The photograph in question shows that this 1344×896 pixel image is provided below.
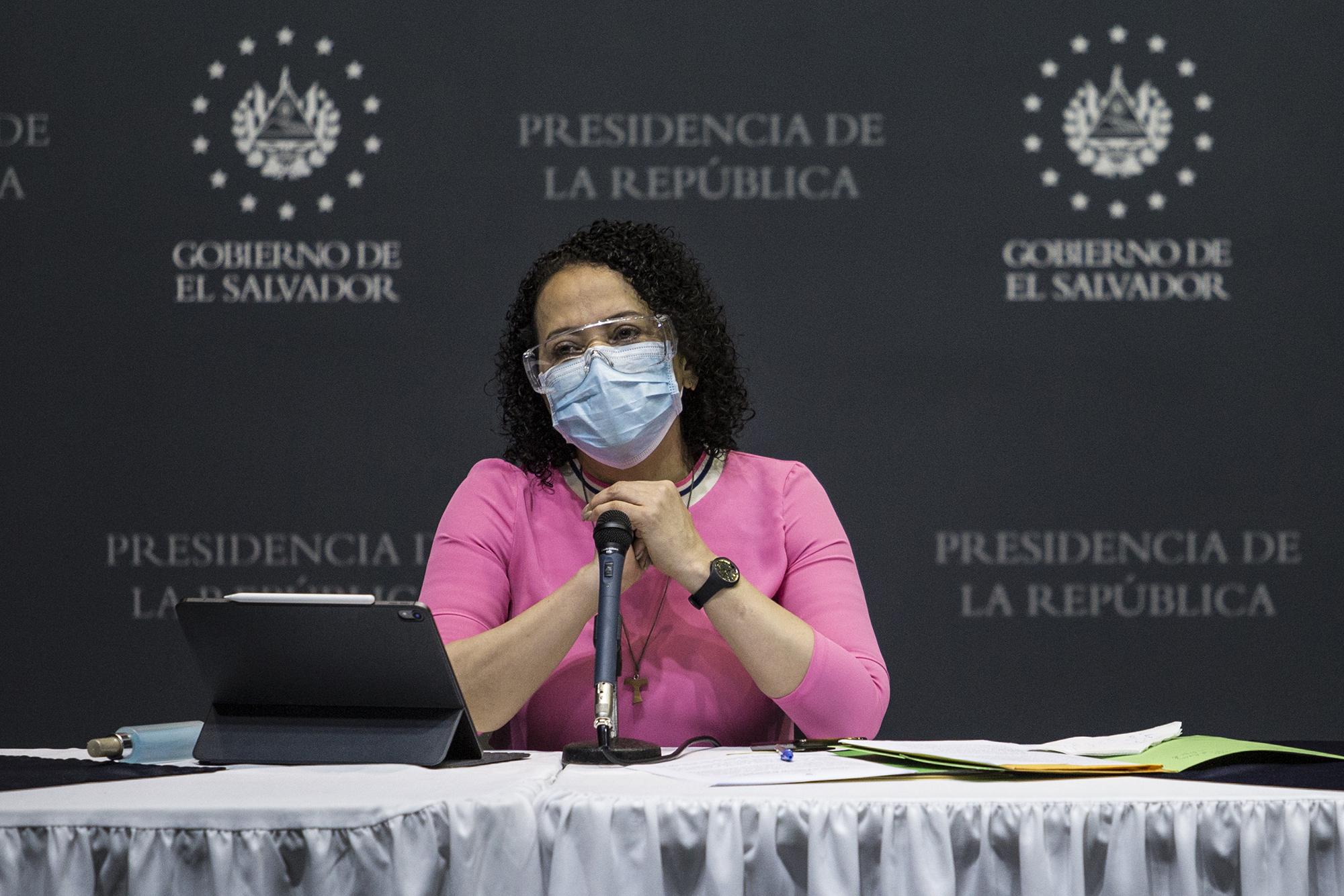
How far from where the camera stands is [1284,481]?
2.93 m

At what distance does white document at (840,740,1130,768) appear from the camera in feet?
4.25

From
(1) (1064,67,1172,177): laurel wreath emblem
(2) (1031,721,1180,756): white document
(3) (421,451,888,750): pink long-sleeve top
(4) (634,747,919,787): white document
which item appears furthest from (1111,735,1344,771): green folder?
(1) (1064,67,1172,177): laurel wreath emblem

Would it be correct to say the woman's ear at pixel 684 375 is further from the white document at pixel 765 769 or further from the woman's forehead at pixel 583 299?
the white document at pixel 765 769

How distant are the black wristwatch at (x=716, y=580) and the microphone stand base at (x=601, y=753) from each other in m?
0.30

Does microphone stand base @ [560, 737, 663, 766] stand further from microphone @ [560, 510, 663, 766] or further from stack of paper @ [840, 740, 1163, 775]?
stack of paper @ [840, 740, 1163, 775]

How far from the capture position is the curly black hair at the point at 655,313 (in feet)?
6.71

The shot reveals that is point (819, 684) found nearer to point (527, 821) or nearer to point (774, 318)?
point (527, 821)

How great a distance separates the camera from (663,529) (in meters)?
1.70

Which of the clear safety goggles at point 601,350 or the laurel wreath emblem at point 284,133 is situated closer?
the clear safety goggles at point 601,350

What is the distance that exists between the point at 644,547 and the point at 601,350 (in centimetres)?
33

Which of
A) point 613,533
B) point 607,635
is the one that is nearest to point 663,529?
point 613,533

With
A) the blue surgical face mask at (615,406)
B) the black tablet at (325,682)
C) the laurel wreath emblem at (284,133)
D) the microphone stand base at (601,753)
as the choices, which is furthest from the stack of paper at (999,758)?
the laurel wreath emblem at (284,133)

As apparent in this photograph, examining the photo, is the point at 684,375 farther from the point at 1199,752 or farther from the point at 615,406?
the point at 1199,752

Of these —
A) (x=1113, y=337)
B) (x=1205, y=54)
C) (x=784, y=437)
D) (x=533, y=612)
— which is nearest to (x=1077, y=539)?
(x=1113, y=337)
